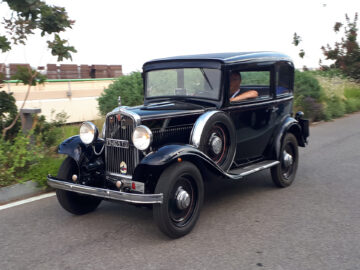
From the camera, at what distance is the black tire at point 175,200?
154 inches

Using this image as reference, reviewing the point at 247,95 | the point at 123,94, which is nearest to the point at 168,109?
the point at 247,95

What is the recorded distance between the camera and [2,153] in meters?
5.65

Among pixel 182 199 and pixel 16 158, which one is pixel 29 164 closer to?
pixel 16 158

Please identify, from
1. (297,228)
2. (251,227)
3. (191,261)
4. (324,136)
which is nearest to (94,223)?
(191,261)

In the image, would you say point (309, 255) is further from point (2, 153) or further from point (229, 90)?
point (2, 153)

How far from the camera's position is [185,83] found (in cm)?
529

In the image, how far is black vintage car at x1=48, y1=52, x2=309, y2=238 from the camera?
407 cm

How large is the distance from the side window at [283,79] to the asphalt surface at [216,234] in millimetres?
1455

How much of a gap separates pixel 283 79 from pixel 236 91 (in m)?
1.26

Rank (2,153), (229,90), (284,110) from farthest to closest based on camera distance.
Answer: (284,110)
(2,153)
(229,90)

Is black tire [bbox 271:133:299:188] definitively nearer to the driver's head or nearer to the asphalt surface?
the asphalt surface

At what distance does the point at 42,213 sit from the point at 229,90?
2.73 m

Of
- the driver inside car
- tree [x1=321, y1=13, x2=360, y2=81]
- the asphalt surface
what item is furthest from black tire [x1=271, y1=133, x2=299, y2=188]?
tree [x1=321, y1=13, x2=360, y2=81]

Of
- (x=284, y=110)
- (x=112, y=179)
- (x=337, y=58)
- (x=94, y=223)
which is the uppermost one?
(x=337, y=58)
